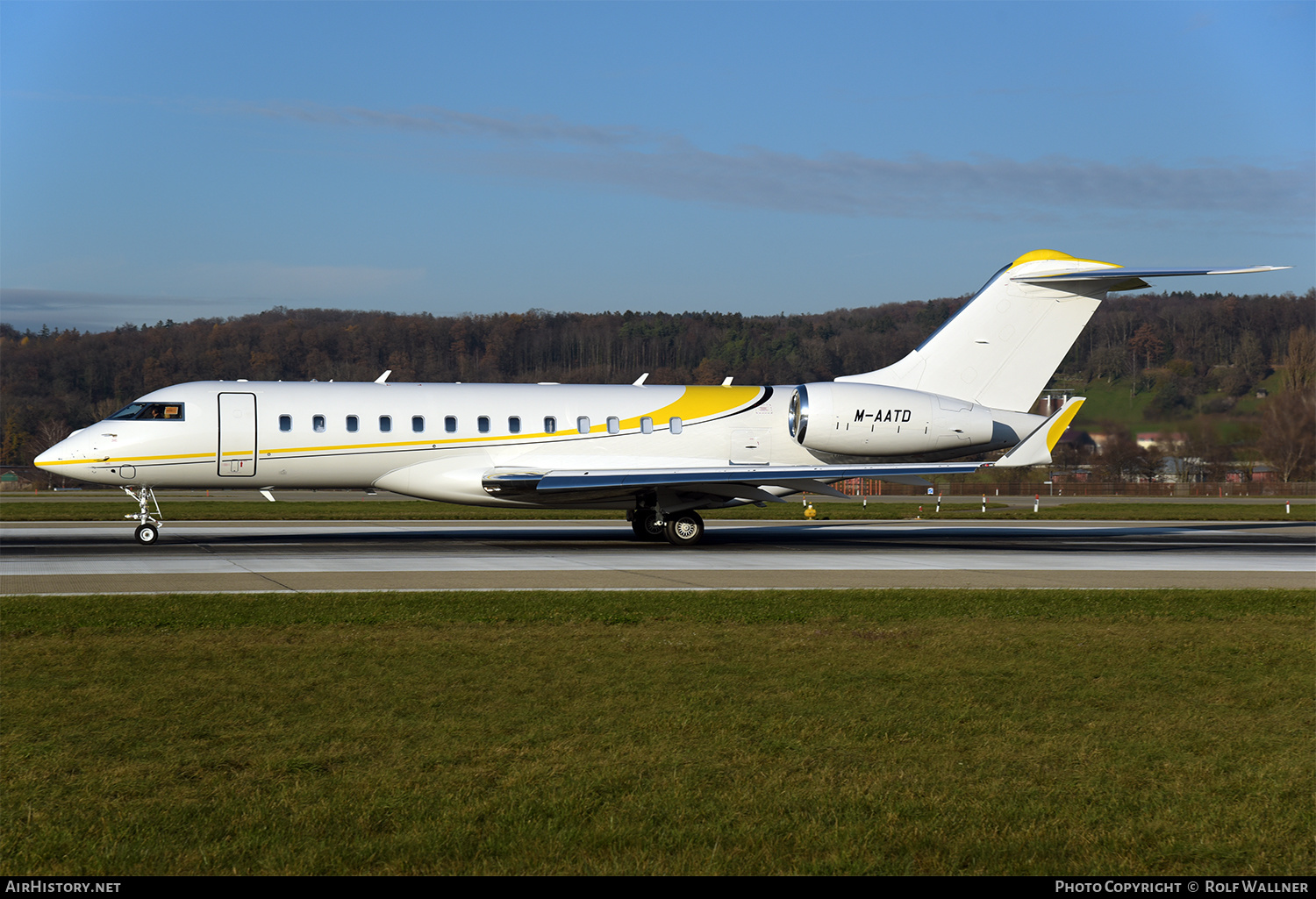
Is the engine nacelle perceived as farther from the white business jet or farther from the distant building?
the distant building

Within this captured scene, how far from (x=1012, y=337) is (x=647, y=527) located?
9.74m

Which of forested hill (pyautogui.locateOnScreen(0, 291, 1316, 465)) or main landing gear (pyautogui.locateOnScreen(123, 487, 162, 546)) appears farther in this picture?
forested hill (pyautogui.locateOnScreen(0, 291, 1316, 465))

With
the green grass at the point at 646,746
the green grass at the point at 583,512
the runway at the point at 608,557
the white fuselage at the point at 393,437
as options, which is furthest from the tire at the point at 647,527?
the green grass at the point at 646,746

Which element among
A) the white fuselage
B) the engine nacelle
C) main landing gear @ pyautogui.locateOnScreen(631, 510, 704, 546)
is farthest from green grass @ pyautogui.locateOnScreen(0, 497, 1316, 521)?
the engine nacelle

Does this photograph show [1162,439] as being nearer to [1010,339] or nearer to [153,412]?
[1010,339]

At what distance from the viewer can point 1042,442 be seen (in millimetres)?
24969

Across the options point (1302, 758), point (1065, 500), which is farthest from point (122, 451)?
point (1065, 500)

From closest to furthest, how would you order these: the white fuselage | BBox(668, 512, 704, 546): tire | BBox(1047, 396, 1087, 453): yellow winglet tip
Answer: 1. the white fuselage
2. BBox(1047, 396, 1087, 453): yellow winglet tip
3. BBox(668, 512, 704, 546): tire

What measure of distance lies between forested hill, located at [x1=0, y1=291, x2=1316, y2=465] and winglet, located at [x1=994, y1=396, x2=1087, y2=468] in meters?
25.2

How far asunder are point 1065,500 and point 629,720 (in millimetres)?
54831

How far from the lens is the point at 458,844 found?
522 centimetres

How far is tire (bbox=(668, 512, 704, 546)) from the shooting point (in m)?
24.8

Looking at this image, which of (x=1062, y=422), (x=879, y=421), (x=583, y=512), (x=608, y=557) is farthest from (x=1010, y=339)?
(x=583, y=512)

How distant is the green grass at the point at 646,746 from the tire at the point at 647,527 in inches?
497
